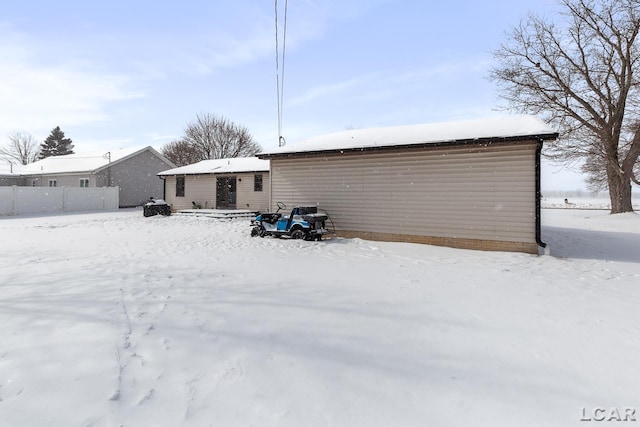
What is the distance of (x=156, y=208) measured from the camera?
20891 millimetres

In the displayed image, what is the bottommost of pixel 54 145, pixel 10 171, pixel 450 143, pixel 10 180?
pixel 450 143

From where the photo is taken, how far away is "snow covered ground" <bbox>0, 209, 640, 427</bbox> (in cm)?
253

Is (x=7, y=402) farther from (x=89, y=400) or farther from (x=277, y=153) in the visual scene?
(x=277, y=153)

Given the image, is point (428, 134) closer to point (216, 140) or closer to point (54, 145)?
point (216, 140)

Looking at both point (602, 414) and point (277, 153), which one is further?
point (277, 153)

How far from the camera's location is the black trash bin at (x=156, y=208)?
20438 millimetres

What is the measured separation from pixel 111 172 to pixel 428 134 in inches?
1029

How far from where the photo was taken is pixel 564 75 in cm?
2050

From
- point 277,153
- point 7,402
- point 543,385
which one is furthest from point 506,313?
point 277,153

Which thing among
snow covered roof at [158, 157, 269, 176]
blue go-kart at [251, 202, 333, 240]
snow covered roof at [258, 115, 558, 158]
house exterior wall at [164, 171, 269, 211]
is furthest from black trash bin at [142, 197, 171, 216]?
blue go-kart at [251, 202, 333, 240]

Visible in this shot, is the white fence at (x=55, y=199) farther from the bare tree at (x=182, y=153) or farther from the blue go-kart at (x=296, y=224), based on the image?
the bare tree at (x=182, y=153)

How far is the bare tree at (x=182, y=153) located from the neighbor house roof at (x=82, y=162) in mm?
12817

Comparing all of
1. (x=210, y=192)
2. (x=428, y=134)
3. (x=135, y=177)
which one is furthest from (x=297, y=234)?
(x=135, y=177)

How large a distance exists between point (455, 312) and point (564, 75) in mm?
22765
